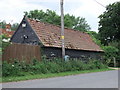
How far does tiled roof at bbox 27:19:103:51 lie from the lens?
23.9 meters

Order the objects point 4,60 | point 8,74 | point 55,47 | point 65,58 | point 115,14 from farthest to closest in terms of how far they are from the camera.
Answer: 1. point 115,14
2. point 55,47
3. point 65,58
4. point 4,60
5. point 8,74

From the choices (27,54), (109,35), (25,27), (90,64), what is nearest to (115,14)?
(109,35)

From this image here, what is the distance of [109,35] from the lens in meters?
41.5

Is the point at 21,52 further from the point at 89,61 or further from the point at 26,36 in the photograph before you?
the point at 89,61

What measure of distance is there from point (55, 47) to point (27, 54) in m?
5.20

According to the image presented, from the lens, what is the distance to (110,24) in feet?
135

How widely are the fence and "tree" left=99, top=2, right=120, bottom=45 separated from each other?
75.1 ft

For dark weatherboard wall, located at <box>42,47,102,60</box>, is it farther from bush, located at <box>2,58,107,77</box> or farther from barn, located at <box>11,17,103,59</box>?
Result: bush, located at <box>2,58,107,77</box>

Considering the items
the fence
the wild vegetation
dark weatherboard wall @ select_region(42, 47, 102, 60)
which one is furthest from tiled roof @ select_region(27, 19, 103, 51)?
the wild vegetation

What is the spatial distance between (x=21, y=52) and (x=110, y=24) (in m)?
26.0

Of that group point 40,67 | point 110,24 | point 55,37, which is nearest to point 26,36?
point 55,37

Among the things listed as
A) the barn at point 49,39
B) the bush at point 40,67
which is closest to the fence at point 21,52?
the bush at point 40,67

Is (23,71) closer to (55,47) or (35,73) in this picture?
(35,73)

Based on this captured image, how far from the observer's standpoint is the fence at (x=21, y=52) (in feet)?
57.2
